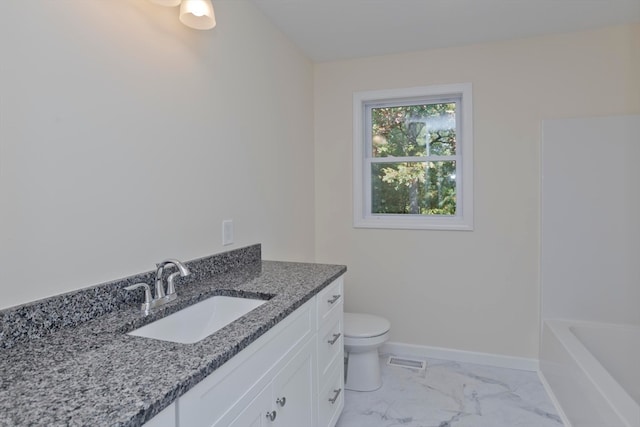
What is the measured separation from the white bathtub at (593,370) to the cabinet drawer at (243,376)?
1.30 meters

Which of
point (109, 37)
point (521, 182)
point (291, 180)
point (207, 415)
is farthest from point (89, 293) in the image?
point (521, 182)

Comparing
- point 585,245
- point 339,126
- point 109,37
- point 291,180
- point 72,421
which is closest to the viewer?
point 72,421

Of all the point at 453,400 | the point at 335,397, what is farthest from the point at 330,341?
the point at 453,400

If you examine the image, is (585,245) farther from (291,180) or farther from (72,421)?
(72,421)

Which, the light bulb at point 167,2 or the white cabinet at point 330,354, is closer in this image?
the light bulb at point 167,2

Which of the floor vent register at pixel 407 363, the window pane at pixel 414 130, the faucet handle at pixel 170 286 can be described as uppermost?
the window pane at pixel 414 130

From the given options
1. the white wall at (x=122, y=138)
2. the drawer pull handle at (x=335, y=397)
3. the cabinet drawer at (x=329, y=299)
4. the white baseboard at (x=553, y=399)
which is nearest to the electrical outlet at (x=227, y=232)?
the white wall at (x=122, y=138)

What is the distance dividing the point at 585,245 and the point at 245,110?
233 cm

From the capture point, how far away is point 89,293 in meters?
1.15

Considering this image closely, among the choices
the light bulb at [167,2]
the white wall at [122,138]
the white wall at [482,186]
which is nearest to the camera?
the white wall at [122,138]

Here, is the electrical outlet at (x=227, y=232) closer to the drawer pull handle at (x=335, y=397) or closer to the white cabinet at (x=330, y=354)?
the white cabinet at (x=330, y=354)

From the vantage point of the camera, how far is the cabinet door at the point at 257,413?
100cm

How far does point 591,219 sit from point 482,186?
0.69m

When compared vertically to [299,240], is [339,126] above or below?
above
